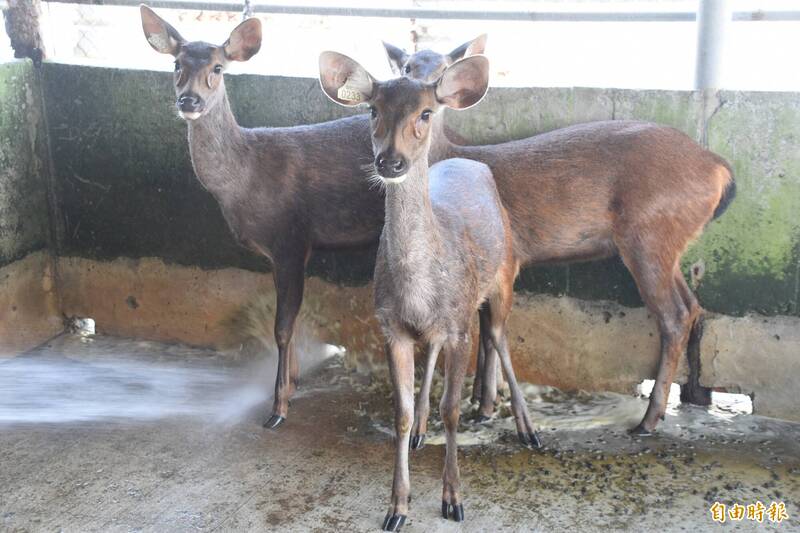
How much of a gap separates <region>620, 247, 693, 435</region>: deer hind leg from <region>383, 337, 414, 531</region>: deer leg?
151 centimetres

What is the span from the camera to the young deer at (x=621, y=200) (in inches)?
210

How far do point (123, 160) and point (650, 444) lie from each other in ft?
12.9

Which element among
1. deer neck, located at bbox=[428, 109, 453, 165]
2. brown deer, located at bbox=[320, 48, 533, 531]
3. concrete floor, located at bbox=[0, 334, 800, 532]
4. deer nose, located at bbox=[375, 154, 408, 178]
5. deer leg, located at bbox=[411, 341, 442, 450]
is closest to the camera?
deer nose, located at bbox=[375, 154, 408, 178]

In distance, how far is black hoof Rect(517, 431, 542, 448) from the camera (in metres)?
5.33

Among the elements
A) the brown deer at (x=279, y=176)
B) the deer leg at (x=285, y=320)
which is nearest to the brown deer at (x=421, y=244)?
the brown deer at (x=279, y=176)

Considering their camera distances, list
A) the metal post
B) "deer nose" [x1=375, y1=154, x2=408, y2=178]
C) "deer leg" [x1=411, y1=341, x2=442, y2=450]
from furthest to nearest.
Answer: the metal post → "deer leg" [x1=411, y1=341, x2=442, y2=450] → "deer nose" [x1=375, y1=154, x2=408, y2=178]

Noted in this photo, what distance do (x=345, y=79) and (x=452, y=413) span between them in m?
1.65

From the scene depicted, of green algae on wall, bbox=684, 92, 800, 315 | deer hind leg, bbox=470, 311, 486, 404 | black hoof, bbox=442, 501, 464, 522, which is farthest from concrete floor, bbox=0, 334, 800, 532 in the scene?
green algae on wall, bbox=684, 92, 800, 315

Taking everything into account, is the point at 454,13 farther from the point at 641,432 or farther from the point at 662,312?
the point at 641,432

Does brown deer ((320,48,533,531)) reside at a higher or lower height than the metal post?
lower

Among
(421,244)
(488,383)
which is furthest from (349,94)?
(488,383)

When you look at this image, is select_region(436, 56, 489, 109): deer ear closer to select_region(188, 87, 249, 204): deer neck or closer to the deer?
the deer

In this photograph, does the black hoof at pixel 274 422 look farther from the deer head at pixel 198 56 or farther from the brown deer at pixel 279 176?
the deer head at pixel 198 56

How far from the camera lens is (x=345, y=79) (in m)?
4.39
